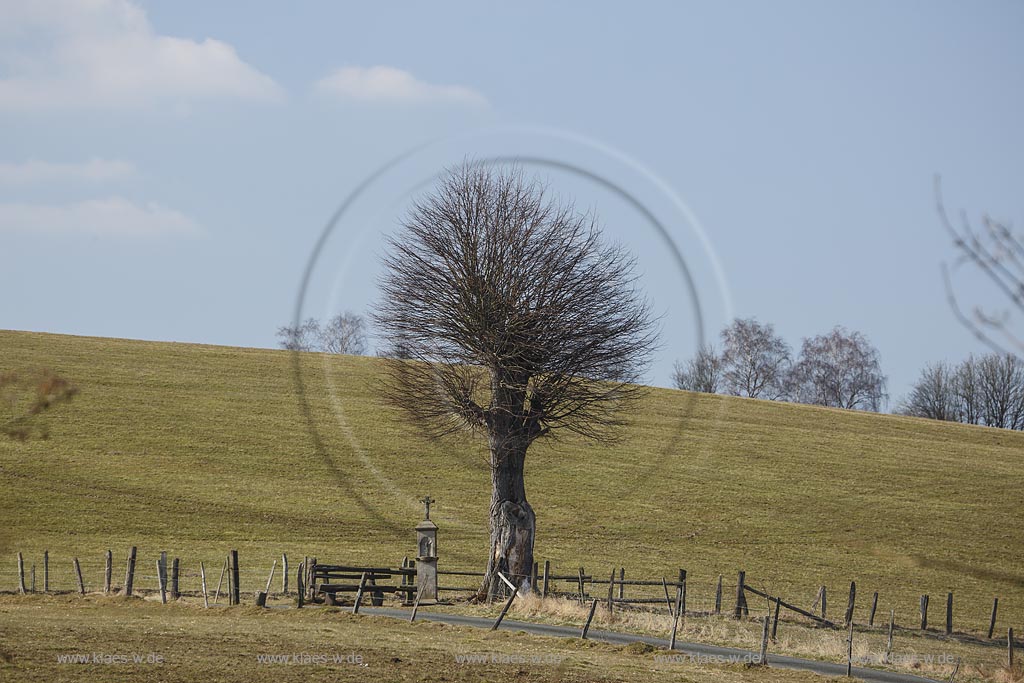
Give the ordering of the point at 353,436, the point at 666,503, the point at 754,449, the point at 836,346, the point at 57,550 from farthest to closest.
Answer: the point at 836,346
the point at 754,449
the point at 353,436
the point at 666,503
the point at 57,550

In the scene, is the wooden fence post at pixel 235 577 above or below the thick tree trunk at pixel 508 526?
below

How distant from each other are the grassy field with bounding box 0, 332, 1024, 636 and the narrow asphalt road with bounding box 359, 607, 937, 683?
1154 cm

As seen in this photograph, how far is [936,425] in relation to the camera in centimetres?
8738

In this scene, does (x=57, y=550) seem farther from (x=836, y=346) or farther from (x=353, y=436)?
(x=836, y=346)

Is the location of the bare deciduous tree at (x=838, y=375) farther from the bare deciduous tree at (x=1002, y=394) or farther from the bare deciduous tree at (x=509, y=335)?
the bare deciduous tree at (x=509, y=335)

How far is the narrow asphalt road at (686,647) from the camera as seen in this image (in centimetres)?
2164

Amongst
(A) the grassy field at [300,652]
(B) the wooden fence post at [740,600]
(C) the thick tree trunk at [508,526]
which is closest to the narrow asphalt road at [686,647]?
(A) the grassy field at [300,652]

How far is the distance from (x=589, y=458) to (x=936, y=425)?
3788 centimetres

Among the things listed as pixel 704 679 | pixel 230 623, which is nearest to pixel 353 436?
pixel 230 623

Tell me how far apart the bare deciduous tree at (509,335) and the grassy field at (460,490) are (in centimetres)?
608

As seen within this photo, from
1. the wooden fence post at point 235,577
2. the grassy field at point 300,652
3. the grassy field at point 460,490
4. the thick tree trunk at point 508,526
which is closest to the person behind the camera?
the grassy field at point 300,652

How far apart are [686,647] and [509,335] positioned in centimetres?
1133

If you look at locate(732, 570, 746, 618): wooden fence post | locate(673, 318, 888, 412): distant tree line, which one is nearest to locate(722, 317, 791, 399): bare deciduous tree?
locate(673, 318, 888, 412): distant tree line

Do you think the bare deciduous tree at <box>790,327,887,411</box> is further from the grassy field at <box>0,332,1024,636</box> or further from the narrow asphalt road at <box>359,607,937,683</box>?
the narrow asphalt road at <box>359,607,937,683</box>
